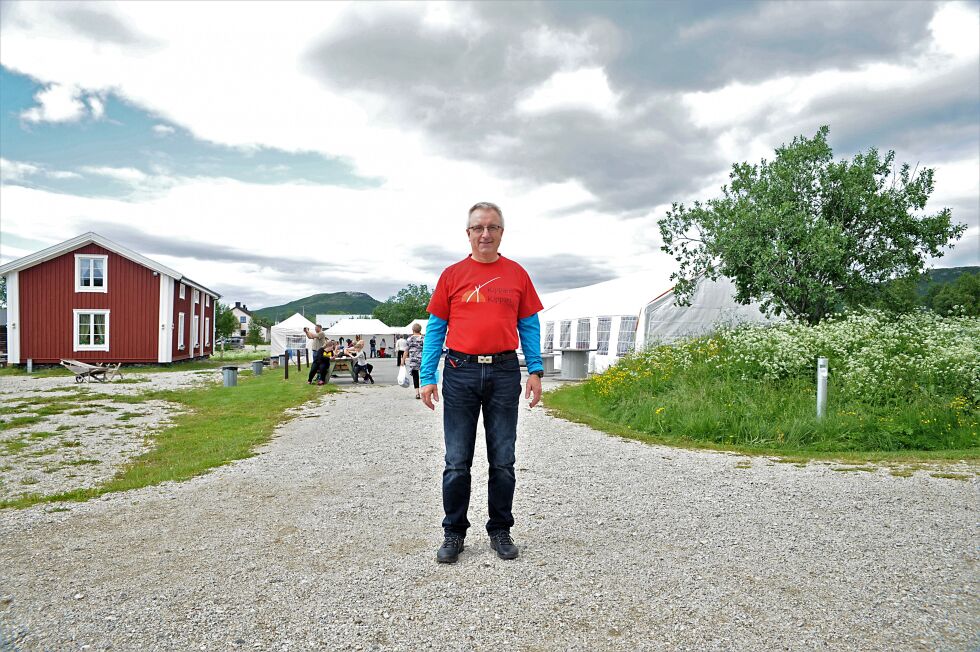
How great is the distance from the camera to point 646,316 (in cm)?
2083

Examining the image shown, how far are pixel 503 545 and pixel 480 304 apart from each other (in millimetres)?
1453

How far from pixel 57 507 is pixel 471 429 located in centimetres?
363

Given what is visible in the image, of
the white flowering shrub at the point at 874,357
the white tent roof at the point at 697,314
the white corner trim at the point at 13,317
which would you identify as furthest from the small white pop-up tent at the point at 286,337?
the white flowering shrub at the point at 874,357

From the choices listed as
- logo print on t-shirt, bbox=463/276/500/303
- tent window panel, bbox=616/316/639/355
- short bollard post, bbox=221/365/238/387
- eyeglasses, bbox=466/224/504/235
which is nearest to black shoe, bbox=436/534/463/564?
logo print on t-shirt, bbox=463/276/500/303

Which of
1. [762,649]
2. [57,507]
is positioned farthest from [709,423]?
[57,507]

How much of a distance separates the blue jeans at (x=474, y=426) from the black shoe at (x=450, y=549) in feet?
0.13

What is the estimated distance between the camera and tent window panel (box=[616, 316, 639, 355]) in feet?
70.5

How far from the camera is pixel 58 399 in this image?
571 inches

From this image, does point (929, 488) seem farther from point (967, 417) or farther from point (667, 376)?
point (667, 376)

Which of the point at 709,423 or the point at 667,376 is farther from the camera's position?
the point at 667,376

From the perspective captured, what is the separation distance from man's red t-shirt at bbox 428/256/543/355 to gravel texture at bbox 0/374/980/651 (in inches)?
51.1

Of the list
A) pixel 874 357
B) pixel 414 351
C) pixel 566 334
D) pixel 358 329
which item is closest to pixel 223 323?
pixel 358 329

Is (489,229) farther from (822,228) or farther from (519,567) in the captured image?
(822,228)

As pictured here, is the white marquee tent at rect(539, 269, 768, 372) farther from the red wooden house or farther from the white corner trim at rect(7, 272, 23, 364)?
the white corner trim at rect(7, 272, 23, 364)
